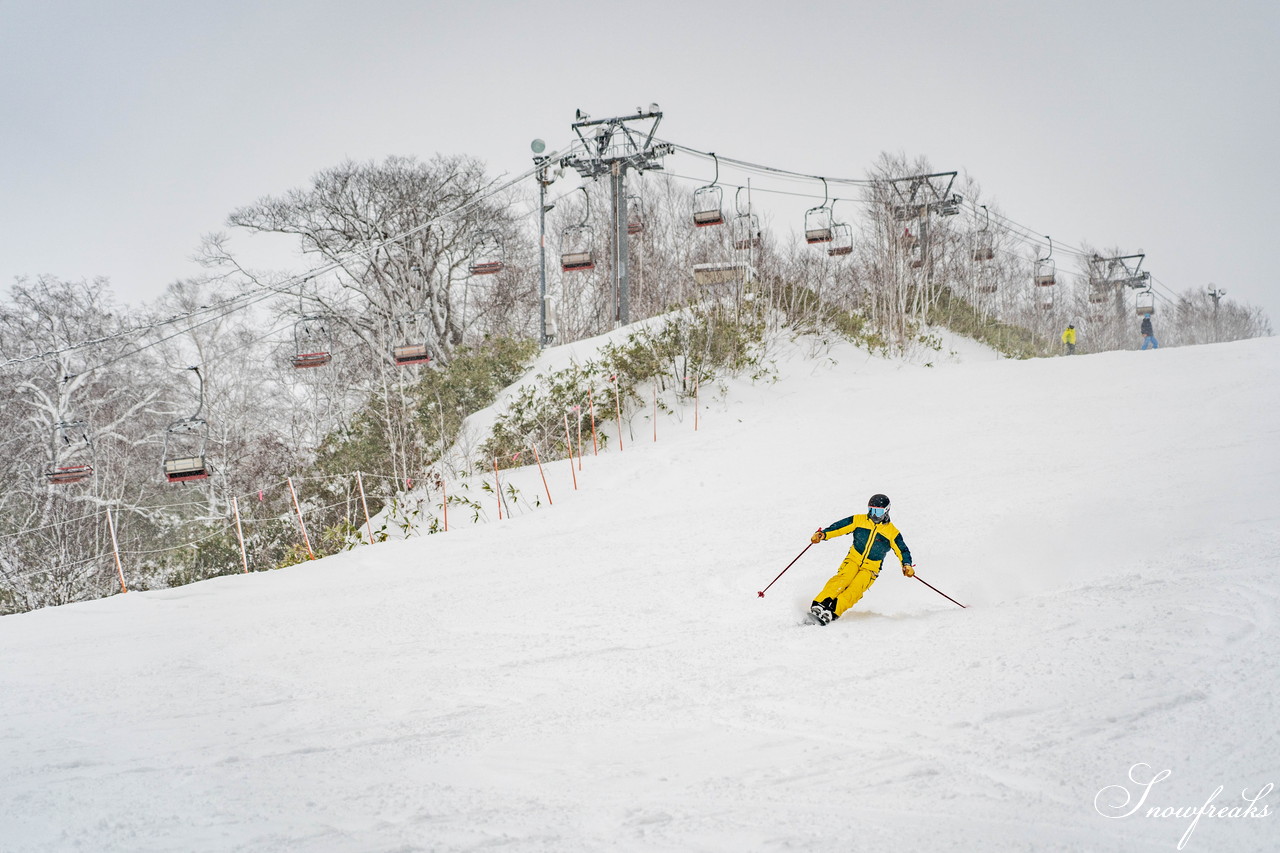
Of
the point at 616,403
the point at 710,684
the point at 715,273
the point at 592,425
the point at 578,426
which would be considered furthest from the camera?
the point at 715,273

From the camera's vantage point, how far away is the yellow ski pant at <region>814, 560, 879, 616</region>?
736 cm

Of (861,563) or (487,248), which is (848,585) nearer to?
(861,563)

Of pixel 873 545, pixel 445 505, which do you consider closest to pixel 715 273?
pixel 445 505

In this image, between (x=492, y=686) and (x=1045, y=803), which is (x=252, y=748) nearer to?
(x=492, y=686)

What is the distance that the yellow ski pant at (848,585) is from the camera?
736 centimetres

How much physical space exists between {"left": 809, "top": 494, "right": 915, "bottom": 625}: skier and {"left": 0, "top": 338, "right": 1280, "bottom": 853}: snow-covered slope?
12.7 inches

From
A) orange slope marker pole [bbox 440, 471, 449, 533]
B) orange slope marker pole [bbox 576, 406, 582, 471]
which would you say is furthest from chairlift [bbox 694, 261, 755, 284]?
orange slope marker pole [bbox 440, 471, 449, 533]

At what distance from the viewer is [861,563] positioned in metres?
7.40

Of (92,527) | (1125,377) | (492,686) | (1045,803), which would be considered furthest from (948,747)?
(92,527)

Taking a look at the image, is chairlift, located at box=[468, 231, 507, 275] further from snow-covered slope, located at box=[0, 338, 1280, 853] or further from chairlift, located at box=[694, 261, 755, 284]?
snow-covered slope, located at box=[0, 338, 1280, 853]

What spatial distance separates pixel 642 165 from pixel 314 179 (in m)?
12.2

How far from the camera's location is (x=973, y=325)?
1208 inches

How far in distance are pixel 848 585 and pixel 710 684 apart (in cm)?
204

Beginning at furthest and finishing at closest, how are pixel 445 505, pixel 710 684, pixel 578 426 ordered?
pixel 578 426
pixel 445 505
pixel 710 684
